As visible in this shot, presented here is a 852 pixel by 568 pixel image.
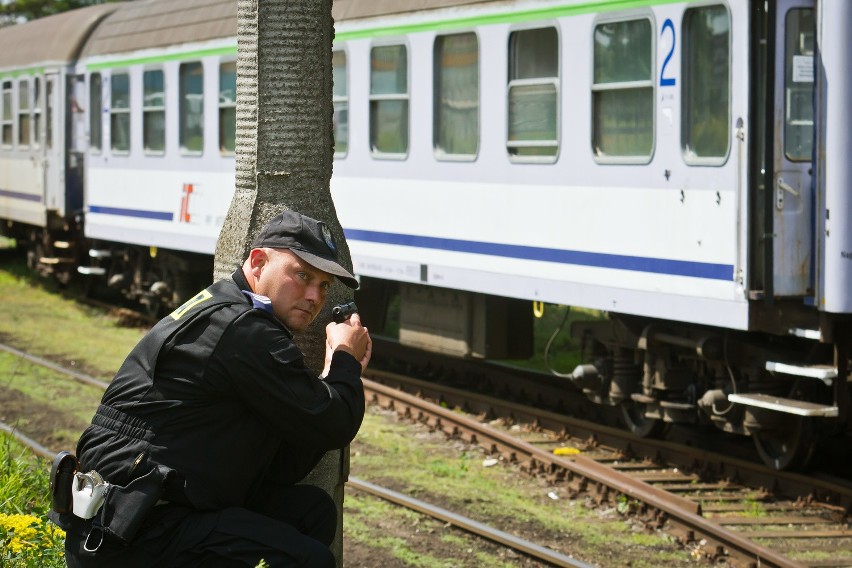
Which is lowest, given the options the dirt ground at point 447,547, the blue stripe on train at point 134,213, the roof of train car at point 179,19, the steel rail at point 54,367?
the dirt ground at point 447,547

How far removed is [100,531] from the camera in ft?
13.6

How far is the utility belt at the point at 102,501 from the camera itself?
159 inches

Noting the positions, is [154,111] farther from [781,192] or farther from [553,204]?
[781,192]

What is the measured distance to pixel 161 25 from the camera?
1652cm

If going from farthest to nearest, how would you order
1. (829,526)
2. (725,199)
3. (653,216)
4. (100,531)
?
1. (653,216)
2. (725,199)
3. (829,526)
4. (100,531)

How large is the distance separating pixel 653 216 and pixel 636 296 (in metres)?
0.58

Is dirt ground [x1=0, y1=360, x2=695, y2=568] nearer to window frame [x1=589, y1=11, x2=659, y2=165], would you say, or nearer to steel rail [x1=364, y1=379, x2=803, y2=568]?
steel rail [x1=364, y1=379, x2=803, y2=568]

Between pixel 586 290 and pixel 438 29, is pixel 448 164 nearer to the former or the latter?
pixel 438 29

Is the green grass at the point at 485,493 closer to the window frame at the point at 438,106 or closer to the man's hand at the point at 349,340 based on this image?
the window frame at the point at 438,106

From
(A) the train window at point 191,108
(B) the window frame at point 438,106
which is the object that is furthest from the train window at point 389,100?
(A) the train window at point 191,108

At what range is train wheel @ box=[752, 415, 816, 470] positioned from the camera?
918 cm

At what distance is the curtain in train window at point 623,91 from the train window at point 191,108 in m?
6.33

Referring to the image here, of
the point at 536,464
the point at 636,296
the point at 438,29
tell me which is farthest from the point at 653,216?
the point at 438,29

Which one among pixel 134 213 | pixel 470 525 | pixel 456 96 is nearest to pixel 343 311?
pixel 470 525
